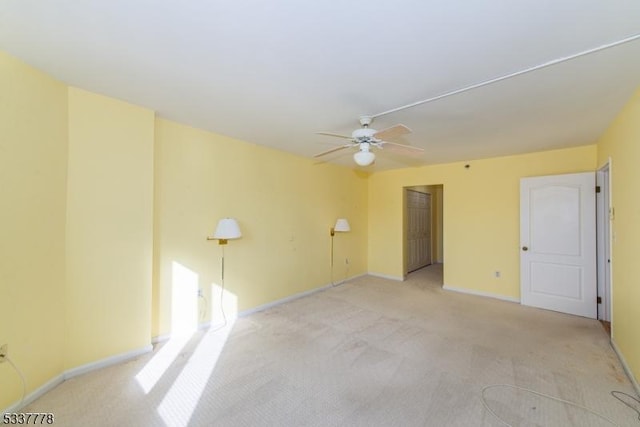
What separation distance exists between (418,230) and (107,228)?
20.7ft

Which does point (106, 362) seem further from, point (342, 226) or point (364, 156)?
point (342, 226)

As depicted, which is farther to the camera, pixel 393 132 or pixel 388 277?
pixel 388 277

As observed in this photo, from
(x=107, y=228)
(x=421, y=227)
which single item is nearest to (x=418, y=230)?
(x=421, y=227)

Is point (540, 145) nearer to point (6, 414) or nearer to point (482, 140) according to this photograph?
point (482, 140)

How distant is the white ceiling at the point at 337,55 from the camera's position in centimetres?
135

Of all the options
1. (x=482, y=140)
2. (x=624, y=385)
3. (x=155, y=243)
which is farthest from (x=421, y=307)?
(x=155, y=243)

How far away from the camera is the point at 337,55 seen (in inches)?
67.1

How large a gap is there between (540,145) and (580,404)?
322cm

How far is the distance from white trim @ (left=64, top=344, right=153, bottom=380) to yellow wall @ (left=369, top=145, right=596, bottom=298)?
464cm

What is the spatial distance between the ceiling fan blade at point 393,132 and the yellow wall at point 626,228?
191 cm

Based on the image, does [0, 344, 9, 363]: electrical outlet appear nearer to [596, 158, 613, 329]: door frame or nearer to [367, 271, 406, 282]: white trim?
[367, 271, 406, 282]: white trim

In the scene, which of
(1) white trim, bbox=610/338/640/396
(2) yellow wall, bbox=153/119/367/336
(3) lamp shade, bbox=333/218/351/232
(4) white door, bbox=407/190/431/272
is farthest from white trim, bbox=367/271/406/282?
(1) white trim, bbox=610/338/640/396

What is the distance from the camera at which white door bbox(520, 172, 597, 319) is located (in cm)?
360

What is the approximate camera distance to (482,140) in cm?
347
